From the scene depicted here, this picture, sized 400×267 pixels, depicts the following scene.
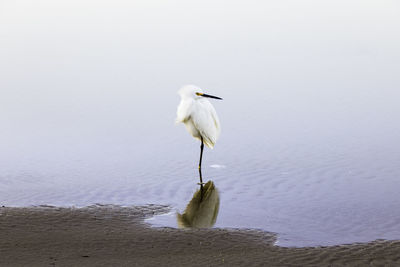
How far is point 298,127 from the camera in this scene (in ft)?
44.1

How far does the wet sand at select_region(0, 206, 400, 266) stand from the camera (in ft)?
19.0

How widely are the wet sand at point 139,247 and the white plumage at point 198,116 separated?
325cm

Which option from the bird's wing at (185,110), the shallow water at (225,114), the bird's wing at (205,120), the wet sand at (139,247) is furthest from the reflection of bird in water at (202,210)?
the bird's wing at (185,110)

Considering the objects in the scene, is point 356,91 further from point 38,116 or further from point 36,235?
point 36,235

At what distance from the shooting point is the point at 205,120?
34.0 feet

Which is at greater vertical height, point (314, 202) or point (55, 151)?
point (55, 151)

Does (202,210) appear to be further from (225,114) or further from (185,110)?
(225,114)

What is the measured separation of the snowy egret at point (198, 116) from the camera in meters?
10.4

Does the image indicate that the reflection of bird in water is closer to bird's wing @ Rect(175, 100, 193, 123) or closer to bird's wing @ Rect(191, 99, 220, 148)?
bird's wing @ Rect(191, 99, 220, 148)

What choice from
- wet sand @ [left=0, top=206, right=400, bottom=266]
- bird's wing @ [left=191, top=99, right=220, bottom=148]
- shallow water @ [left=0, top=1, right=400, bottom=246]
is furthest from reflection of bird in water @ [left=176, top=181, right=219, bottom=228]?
bird's wing @ [left=191, top=99, right=220, bottom=148]

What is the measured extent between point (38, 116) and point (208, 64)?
717cm

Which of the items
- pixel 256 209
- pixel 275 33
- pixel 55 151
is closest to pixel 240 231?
pixel 256 209

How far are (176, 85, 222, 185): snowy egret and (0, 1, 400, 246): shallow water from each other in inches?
21.1

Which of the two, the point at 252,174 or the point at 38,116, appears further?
the point at 38,116
